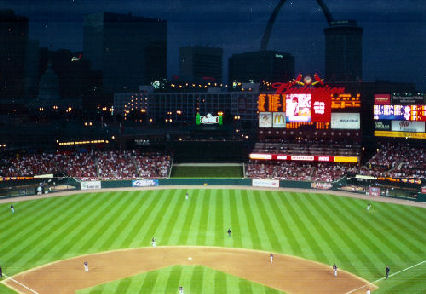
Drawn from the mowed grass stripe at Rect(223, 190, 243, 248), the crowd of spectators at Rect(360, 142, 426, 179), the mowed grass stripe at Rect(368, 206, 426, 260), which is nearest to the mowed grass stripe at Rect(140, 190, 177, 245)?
the mowed grass stripe at Rect(223, 190, 243, 248)

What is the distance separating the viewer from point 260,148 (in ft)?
239

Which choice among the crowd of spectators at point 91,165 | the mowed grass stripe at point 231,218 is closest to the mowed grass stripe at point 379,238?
the mowed grass stripe at point 231,218

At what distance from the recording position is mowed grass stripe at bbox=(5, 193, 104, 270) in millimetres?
32781

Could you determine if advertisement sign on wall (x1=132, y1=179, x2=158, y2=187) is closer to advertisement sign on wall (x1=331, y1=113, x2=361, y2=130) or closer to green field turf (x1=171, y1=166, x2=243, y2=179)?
green field turf (x1=171, y1=166, x2=243, y2=179)

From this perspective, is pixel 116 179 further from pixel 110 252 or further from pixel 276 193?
pixel 110 252

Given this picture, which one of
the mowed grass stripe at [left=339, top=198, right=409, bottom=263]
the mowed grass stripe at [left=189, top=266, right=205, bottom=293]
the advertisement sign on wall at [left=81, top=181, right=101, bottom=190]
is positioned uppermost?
the advertisement sign on wall at [left=81, top=181, right=101, bottom=190]

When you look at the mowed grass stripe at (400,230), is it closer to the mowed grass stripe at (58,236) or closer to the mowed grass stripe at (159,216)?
the mowed grass stripe at (159,216)

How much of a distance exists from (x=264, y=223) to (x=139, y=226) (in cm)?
1214

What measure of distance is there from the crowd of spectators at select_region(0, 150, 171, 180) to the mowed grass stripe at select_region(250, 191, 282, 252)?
18.5 meters

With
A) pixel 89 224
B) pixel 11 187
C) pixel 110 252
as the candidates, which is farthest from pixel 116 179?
pixel 110 252

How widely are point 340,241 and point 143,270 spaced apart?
16.8 m

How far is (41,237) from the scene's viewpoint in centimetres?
3847

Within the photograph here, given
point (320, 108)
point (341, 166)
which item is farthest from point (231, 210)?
point (320, 108)

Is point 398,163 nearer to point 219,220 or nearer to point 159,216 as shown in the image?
point 219,220
